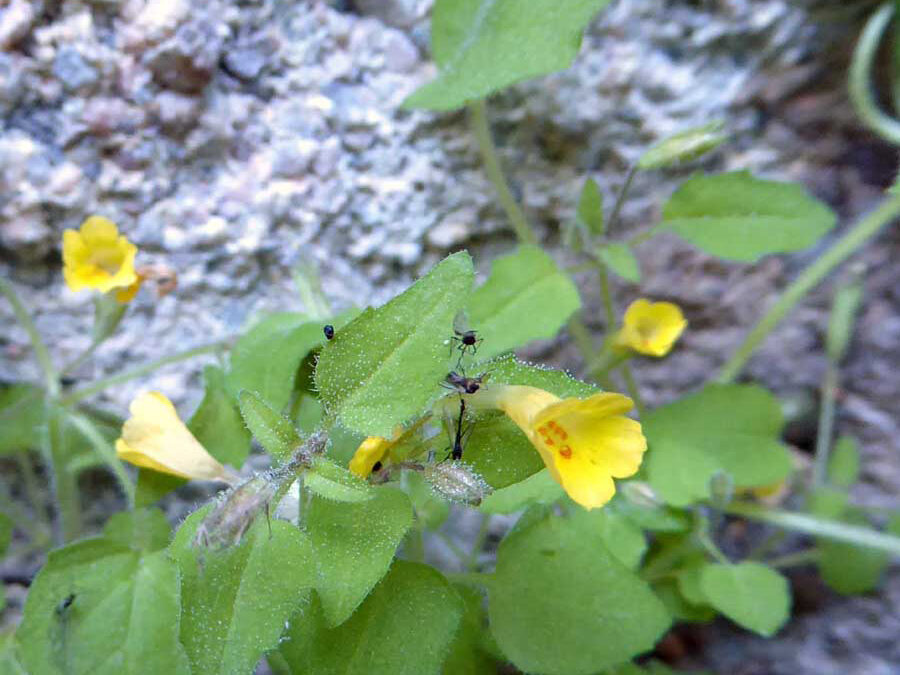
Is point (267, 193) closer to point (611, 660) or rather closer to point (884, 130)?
point (611, 660)

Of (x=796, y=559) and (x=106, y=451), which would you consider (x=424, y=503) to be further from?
(x=796, y=559)

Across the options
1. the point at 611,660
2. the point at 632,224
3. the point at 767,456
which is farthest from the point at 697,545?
the point at 632,224

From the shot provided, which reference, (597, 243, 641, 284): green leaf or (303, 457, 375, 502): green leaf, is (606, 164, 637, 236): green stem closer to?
(597, 243, 641, 284): green leaf

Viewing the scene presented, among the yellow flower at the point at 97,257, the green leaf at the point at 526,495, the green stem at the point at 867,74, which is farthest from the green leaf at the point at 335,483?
the green stem at the point at 867,74

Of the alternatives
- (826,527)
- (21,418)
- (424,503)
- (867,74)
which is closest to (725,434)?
(826,527)

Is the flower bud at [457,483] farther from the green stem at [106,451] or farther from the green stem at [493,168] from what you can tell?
the green stem at [493,168]

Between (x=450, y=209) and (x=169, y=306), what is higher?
(x=169, y=306)

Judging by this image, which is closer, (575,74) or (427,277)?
(427,277)
